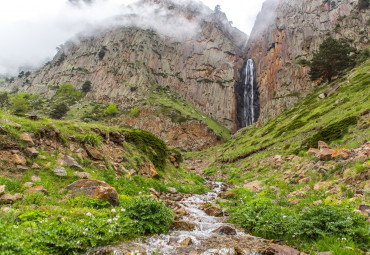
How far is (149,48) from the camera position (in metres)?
136

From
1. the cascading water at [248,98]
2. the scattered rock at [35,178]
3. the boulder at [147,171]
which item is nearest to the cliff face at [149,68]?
the cascading water at [248,98]

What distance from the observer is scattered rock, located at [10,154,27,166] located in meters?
8.77

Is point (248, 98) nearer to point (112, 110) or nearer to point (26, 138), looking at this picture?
point (112, 110)

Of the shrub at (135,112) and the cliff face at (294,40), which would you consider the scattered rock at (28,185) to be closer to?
the cliff face at (294,40)

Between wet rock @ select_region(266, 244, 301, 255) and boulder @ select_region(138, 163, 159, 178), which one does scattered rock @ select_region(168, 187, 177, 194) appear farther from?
wet rock @ select_region(266, 244, 301, 255)

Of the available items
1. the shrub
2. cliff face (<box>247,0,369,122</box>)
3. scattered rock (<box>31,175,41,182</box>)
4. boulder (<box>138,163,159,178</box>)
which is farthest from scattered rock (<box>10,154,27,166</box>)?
the shrub

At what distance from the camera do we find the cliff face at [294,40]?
83.7 m

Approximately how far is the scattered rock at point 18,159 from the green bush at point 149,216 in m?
5.57

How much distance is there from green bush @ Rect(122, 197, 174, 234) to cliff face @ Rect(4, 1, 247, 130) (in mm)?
101979

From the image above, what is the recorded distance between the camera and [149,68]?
427 feet

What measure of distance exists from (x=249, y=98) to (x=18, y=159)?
123 m

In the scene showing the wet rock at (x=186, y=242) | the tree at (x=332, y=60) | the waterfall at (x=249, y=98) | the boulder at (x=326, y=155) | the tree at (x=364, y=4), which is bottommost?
the wet rock at (x=186, y=242)

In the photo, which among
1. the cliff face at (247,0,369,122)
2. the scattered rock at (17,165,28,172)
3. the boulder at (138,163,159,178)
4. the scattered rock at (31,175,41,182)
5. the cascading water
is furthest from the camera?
the cascading water

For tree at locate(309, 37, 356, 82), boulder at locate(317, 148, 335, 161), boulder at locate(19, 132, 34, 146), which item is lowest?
boulder at locate(19, 132, 34, 146)
